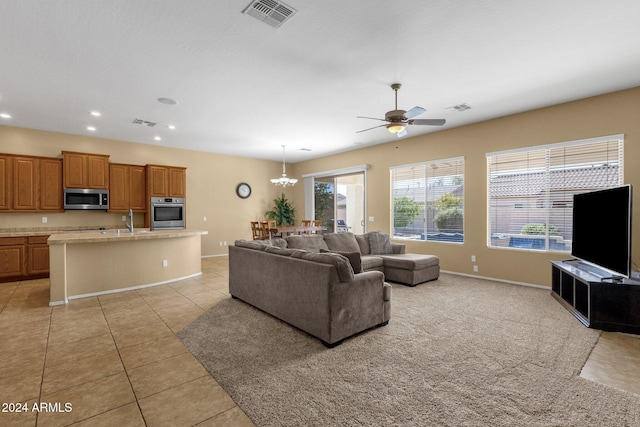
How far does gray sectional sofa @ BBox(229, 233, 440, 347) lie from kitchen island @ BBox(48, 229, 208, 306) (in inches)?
64.2

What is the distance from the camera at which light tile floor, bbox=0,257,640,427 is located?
1.85 meters

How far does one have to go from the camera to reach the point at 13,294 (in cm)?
454

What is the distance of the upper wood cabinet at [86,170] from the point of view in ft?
19.5

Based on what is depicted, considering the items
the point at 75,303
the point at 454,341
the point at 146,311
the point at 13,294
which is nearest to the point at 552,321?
the point at 454,341

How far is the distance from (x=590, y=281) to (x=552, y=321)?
608 millimetres

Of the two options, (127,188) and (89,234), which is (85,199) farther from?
(89,234)

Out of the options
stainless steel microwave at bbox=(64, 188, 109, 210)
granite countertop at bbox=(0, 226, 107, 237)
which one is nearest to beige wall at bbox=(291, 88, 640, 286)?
stainless steel microwave at bbox=(64, 188, 109, 210)

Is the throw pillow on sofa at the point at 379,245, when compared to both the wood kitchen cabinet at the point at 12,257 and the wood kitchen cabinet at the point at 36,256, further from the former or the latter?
the wood kitchen cabinet at the point at 12,257

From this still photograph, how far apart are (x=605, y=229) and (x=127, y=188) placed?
8.55m

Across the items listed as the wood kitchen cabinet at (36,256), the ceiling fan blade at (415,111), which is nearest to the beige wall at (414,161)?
the wood kitchen cabinet at (36,256)

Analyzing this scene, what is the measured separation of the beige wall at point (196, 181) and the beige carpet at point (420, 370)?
16.3 feet

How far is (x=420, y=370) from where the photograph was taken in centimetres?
234

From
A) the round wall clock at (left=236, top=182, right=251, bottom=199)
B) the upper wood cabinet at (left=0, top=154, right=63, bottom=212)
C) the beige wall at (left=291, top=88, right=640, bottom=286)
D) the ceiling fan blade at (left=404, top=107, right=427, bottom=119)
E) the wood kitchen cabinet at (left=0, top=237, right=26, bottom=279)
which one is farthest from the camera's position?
the round wall clock at (left=236, top=182, right=251, bottom=199)

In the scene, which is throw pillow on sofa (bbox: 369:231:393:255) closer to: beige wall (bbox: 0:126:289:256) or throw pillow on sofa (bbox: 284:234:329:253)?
throw pillow on sofa (bbox: 284:234:329:253)
